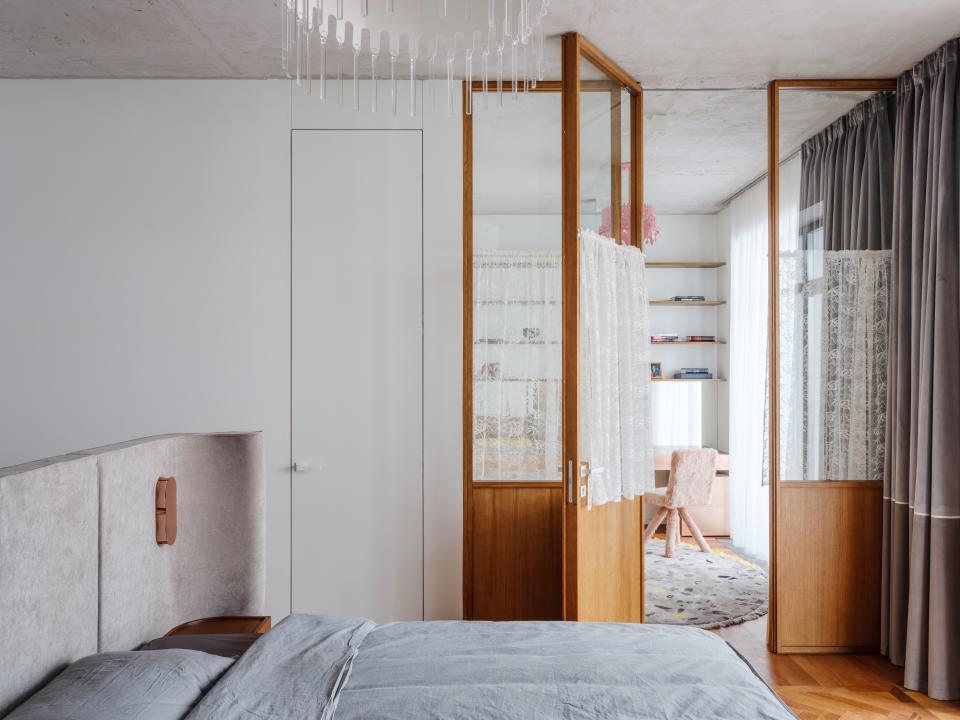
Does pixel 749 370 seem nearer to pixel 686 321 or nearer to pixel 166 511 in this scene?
pixel 686 321

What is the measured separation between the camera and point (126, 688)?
1271 millimetres

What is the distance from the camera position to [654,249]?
5.96 meters

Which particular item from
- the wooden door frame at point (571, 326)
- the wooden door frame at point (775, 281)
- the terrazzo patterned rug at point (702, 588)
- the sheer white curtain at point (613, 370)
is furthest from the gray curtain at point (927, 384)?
the wooden door frame at point (571, 326)

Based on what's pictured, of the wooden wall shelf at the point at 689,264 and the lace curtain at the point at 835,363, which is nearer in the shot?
the lace curtain at the point at 835,363

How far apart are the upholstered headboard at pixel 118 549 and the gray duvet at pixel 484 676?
1.16 feet

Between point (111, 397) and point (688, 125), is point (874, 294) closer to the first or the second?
point (688, 125)

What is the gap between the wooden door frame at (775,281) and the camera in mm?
3256

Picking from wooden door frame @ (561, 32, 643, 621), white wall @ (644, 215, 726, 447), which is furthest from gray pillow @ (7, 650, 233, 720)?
white wall @ (644, 215, 726, 447)

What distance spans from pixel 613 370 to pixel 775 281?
107 centimetres

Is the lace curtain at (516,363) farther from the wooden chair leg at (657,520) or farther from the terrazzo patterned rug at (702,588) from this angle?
the wooden chair leg at (657,520)

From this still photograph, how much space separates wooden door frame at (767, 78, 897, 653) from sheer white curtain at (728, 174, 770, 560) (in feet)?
4.80

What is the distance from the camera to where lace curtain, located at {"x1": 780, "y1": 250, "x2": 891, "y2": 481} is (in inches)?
127

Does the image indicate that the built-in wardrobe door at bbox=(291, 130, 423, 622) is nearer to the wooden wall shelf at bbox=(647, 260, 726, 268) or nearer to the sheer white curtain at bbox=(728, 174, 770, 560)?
the sheer white curtain at bbox=(728, 174, 770, 560)

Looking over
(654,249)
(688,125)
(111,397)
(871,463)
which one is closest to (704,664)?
(871,463)
